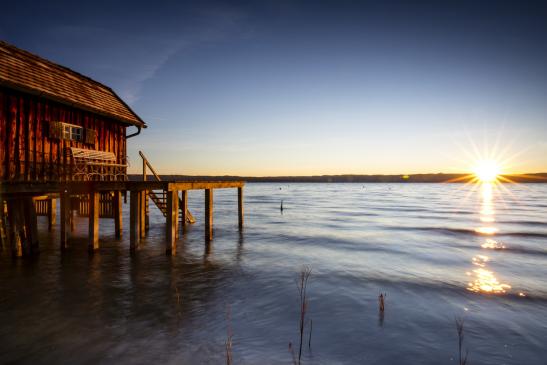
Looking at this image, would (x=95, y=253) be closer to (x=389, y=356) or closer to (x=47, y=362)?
(x=47, y=362)

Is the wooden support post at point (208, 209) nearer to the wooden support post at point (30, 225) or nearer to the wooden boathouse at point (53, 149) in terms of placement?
the wooden boathouse at point (53, 149)

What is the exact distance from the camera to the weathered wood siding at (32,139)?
10773 millimetres

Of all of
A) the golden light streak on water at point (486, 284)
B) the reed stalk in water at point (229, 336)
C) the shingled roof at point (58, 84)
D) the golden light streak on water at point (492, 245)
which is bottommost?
the golden light streak on water at point (492, 245)

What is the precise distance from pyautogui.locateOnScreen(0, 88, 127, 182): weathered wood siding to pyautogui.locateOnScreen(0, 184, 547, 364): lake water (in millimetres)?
3389

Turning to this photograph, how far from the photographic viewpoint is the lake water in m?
6.33

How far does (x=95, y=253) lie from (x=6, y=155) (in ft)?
15.4

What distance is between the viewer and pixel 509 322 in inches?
311

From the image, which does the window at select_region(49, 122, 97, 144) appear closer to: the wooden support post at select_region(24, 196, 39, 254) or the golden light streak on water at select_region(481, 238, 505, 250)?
the wooden support post at select_region(24, 196, 39, 254)

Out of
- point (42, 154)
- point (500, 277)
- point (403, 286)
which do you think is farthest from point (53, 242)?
point (500, 277)

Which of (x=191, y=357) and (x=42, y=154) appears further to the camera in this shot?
(x=42, y=154)

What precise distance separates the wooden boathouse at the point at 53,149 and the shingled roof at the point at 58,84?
3 cm

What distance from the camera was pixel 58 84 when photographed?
1320 cm

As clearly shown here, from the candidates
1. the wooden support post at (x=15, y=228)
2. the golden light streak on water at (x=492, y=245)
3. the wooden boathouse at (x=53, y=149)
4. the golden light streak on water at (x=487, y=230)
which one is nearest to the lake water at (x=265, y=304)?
the wooden support post at (x=15, y=228)

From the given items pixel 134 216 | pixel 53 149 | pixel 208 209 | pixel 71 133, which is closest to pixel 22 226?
pixel 53 149
